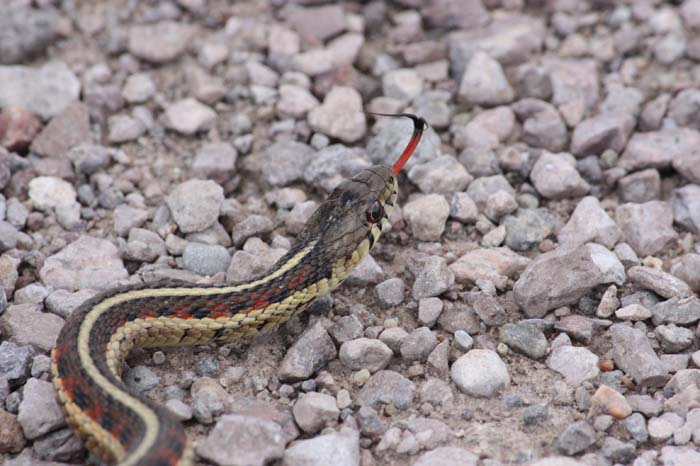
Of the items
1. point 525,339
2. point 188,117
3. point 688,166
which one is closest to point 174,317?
point 525,339

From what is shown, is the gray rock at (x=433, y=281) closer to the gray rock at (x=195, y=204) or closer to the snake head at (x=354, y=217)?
the snake head at (x=354, y=217)

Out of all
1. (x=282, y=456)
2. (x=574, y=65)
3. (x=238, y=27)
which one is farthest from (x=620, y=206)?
(x=238, y=27)

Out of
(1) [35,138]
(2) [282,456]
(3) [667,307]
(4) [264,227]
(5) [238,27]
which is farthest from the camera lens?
(5) [238,27]

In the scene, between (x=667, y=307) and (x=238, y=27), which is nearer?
(x=667, y=307)

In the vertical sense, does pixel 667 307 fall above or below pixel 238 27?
Result: below

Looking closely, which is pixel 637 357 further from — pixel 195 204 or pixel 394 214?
pixel 195 204

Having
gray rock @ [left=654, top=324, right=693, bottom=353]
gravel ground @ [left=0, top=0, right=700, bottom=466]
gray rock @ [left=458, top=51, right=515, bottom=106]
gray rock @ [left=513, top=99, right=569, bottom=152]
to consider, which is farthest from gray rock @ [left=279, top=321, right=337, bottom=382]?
gray rock @ [left=458, top=51, right=515, bottom=106]

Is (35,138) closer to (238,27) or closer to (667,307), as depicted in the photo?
(238,27)
